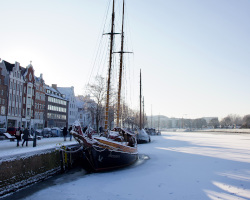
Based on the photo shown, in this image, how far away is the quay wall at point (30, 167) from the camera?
11620 mm

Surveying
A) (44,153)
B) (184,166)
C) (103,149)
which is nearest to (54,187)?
(44,153)

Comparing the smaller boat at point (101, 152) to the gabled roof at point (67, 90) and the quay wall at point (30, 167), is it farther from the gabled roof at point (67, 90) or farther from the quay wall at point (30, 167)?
the gabled roof at point (67, 90)

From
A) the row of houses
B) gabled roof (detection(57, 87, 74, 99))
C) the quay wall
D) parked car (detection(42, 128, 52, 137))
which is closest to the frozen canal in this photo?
the quay wall

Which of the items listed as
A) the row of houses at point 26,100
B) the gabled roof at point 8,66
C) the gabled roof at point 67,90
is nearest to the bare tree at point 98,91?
the row of houses at point 26,100

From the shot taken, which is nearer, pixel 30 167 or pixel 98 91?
pixel 30 167

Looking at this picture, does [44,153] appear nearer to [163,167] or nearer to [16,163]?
[16,163]

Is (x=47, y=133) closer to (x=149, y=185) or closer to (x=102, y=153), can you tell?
(x=102, y=153)

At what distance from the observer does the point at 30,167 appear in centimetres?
1381

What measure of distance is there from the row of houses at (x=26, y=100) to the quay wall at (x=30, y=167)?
33.3 metres

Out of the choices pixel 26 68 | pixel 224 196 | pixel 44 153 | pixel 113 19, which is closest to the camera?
pixel 224 196

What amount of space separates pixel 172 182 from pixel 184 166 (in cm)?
532

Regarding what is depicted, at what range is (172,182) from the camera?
13.3 metres

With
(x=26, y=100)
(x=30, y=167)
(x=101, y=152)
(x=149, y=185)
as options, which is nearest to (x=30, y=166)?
(x=30, y=167)

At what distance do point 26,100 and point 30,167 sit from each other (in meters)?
49.9
